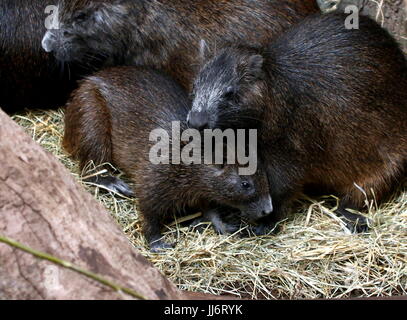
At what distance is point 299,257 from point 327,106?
1.27m

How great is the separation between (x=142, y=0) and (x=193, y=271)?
260cm

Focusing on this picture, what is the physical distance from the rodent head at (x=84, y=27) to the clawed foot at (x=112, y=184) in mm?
1154

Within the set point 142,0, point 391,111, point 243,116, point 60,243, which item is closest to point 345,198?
point 391,111

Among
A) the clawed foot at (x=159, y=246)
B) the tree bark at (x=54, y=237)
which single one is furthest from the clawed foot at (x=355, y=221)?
the tree bark at (x=54, y=237)

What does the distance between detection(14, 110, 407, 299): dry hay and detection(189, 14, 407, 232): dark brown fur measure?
0.83 feet

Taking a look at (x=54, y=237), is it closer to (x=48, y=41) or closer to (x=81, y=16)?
(x=48, y=41)

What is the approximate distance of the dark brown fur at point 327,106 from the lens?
565 centimetres

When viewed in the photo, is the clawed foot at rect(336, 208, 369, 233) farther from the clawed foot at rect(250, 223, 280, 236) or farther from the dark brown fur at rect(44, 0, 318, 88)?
the dark brown fur at rect(44, 0, 318, 88)

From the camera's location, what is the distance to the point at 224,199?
19.2 feet

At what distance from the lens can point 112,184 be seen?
21.1 ft

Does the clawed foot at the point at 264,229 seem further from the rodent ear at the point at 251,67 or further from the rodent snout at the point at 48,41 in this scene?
the rodent snout at the point at 48,41

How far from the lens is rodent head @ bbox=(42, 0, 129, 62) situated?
6426 mm

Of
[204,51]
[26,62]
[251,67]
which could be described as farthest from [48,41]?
[251,67]

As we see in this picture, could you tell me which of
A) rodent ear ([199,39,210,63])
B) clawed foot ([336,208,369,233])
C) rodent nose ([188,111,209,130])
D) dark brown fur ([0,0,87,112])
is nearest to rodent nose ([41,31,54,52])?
dark brown fur ([0,0,87,112])
